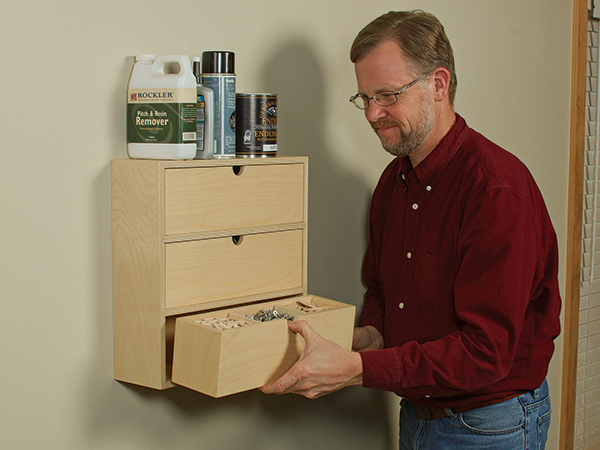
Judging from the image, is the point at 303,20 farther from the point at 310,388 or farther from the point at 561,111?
the point at 561,111

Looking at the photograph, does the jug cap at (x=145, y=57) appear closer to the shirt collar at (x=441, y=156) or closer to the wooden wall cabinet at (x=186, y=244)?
the wooden wall cabinet at (x=186, y=244)

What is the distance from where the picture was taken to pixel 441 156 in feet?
5.20

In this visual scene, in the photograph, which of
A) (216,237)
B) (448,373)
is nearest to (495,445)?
(448,373)

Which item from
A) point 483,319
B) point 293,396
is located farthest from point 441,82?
point 293,396

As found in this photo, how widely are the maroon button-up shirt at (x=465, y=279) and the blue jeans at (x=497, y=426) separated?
0.04 metres

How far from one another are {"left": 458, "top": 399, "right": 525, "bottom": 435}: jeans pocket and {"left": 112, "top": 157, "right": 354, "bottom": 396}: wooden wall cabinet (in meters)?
0.37

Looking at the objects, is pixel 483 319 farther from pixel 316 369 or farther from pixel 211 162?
pixel 211 162

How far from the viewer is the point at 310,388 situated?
140 cm

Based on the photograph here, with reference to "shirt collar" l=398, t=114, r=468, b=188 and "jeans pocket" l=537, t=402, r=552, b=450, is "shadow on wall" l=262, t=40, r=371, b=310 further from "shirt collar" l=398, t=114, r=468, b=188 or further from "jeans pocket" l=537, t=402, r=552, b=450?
"jeans pocket" l=537, t=402, r=552, b=450

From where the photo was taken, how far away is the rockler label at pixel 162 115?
4.43 feet

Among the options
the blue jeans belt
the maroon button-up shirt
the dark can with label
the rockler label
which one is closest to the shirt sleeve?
the maroon button-up shirt

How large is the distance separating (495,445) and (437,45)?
3.07ft

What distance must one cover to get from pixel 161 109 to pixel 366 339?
79cm

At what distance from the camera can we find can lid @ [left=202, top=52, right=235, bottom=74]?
1444mm
